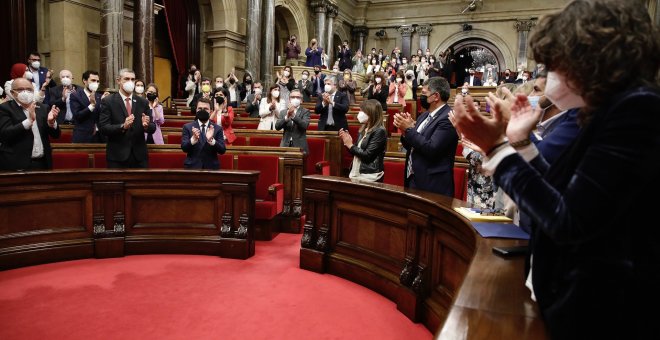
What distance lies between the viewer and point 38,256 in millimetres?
3453

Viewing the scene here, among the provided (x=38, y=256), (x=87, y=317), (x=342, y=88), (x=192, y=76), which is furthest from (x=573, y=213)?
(x=192, y=76)

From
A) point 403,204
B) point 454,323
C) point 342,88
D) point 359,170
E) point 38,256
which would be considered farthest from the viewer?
point 342,88

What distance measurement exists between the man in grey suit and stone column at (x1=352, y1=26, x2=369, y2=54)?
632 inches

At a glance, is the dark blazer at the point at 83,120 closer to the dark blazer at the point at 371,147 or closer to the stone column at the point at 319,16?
the dark blazer at the point at 371,147

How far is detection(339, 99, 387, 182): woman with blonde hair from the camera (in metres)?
3.62

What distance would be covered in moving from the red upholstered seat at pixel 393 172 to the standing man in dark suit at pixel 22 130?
294 centimetres

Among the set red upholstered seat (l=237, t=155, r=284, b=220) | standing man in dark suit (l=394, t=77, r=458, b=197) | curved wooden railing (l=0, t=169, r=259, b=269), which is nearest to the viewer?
standing man in dark suit (l=394, t=77, r=458, b=197)

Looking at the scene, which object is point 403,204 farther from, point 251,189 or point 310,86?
point 310,86

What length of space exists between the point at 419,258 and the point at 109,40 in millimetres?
6836

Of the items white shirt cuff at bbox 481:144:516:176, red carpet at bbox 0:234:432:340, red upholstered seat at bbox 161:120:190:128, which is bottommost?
red carpet at bbox 0:234:432:340

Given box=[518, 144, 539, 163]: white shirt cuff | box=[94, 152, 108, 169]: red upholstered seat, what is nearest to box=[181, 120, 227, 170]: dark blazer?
box=[94, 152, 108, 169]: red upholstered seat

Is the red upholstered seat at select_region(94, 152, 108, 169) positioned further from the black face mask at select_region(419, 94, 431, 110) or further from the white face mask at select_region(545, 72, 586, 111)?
the white face mask at select_region(545, 72, 586, 111)

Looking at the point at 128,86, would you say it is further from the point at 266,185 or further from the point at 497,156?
the point at 497,156

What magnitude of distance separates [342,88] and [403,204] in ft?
16.8
